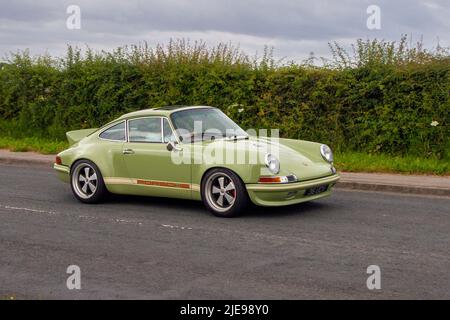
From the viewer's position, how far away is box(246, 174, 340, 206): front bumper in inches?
375

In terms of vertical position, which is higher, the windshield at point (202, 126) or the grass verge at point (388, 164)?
the windshield at point (202, 126)

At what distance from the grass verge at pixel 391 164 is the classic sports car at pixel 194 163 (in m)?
3.93

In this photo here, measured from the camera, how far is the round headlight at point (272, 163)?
9539 mm

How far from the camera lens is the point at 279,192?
31.4 feet

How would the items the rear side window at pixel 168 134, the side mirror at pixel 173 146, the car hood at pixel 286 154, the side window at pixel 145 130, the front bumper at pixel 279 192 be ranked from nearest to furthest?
the front bumper at pixel 279 192
the car hood at pixel 286 154
the side mirror at pixel 173 146
the rear side window at pixel 168 134
the side window at pixel 145 130

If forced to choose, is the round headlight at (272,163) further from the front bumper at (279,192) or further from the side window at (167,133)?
the side window at (167,133)

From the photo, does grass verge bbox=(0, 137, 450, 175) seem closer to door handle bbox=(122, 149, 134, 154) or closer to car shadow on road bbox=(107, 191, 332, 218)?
car shadow on road bbox=(107, 191, 332, 218)

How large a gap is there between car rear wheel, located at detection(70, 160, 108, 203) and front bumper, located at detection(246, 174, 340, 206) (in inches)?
98.6

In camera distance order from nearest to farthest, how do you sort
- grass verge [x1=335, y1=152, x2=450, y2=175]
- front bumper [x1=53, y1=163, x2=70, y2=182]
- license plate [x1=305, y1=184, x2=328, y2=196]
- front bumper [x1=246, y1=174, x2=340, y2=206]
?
1. front bumper [x1=246, y1=174, x2=340, y2=206]
2. license plate [x1=305, y1=184, x2=328, y2=196]
3. front bumper [x1=53, y1=163, x2=70, y2=182]
4. grass verge [x1=335, y1=152, x2=450, y2=175]

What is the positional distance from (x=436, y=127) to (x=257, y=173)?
270 inches

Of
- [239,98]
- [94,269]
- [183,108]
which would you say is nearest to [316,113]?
[239,98]

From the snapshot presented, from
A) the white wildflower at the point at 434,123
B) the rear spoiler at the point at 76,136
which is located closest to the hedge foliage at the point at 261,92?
the white wildflower at the point at 434,123

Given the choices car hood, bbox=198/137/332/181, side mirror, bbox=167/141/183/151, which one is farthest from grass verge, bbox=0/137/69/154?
car hood, bbox=198/137/332/181

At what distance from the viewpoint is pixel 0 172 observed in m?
15.5
